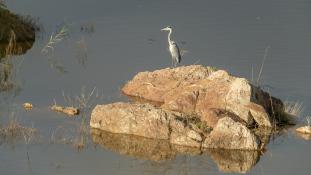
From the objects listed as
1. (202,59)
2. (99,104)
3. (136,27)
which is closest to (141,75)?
(99,104)

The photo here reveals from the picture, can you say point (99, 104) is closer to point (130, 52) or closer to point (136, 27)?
point (130, 52)

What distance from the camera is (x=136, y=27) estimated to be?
26.9 metres

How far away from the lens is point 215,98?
1786 cm

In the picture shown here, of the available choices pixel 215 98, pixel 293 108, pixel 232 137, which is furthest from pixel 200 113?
pixel 293 108

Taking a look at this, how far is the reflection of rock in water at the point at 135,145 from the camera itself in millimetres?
16219

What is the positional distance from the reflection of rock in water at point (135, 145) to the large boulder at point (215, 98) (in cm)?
105

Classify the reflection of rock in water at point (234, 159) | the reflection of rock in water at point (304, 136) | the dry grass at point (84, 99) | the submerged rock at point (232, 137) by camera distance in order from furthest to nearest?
1. the dry grass at point (84, 99)
2. the reflection of rock in water at point (304, 136)
3. the submerged rock at point (232, 137)
4. the reflection of rock in water at point (234, 159)

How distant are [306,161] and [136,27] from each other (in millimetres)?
11598

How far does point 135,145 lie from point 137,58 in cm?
688

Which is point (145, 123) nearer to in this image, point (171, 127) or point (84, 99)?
point (171, 127)

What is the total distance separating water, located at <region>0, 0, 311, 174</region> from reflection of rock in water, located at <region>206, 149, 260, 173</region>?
0.13 metres

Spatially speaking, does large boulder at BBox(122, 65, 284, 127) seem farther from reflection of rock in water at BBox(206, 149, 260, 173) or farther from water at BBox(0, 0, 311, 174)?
reflection of rock in water at BBox(206, 149, 260, 173)

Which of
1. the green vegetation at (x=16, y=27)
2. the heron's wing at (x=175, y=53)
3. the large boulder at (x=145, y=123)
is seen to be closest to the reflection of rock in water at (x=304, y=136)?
the large boulder at (x=145, y=123)

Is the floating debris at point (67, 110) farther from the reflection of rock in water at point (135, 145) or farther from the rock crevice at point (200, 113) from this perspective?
the reflection of rock in water at point (135, 145)
